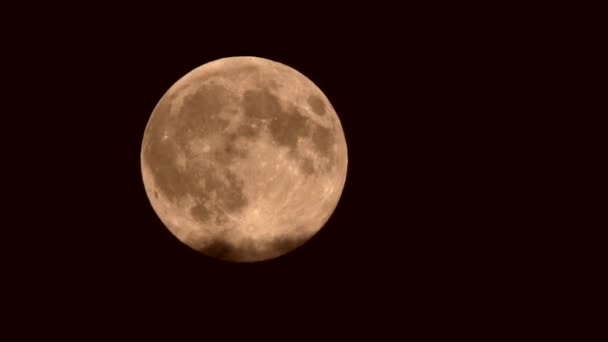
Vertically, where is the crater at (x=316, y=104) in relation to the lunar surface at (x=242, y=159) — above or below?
above

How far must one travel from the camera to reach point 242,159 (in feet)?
14.2

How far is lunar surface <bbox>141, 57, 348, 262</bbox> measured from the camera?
14.3ft

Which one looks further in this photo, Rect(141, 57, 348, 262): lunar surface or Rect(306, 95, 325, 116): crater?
Rect(306, 95, 325, 116): crater

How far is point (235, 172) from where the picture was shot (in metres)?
4.35

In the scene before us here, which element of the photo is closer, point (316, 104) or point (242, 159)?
point (242, 159)

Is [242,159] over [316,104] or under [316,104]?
under

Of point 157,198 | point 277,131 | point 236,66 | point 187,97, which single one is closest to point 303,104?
point 277,131

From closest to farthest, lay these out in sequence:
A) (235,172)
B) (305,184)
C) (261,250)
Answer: (235,172) → (305,184) → (261,250)

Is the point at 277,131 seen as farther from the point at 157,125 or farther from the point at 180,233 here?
the point at 180,233

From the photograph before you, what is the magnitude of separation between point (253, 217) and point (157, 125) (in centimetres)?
150

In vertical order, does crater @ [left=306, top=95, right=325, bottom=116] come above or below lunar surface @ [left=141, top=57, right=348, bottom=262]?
above

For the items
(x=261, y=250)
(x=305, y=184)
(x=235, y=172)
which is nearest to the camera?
(x=235, y=172)

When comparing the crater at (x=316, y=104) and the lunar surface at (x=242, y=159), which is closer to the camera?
the lunar surface at (x=242, y=159)

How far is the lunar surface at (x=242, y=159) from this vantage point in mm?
4371
